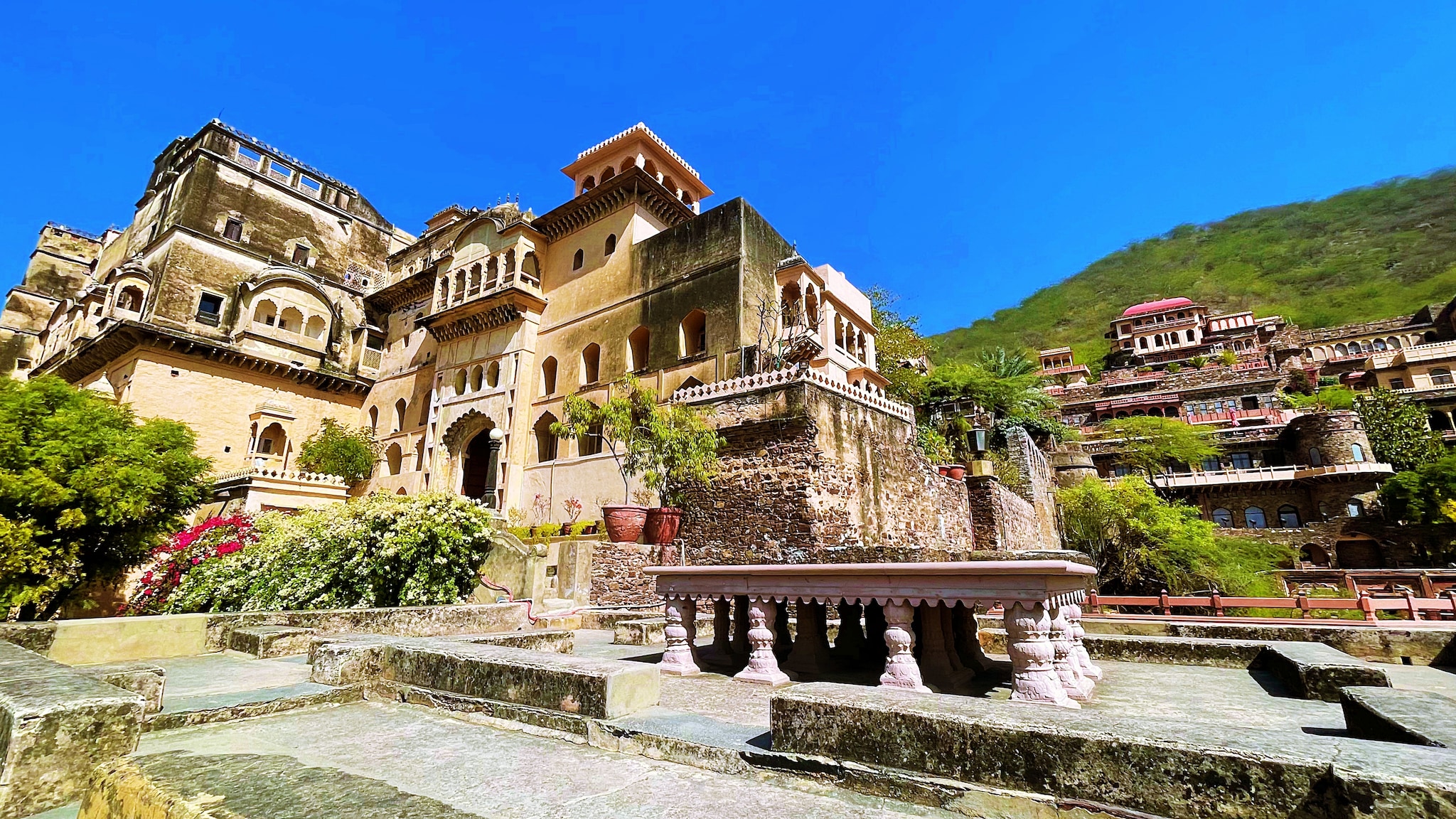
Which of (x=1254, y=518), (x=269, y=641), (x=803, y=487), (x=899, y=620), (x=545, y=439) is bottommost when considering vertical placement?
(x=269, y=641)

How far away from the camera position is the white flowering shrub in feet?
31.6

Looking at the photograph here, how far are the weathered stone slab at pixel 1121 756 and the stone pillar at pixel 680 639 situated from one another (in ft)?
10.3

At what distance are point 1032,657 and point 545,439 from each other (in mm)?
22477

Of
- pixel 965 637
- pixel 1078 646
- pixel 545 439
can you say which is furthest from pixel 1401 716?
pixel 545 439

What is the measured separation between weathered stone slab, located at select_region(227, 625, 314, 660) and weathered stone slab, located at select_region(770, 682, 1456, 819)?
207 inches

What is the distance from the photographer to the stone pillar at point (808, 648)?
5.72m

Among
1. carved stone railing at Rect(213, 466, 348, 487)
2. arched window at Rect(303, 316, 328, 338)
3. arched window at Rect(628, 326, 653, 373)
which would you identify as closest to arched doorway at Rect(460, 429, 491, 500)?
carved stone railing at Rect(213, 466, 348, 487)

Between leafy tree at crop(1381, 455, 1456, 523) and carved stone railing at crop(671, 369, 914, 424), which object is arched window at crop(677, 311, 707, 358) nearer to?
carved stone railing at crop(671, 369, 914, 424)

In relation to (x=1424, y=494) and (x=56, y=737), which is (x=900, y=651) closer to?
(x=56, y=737)

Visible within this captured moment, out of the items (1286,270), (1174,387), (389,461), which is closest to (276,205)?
(389,461)

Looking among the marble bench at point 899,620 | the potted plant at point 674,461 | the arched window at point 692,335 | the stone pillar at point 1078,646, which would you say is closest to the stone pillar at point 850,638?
the marble bench at point 899,620

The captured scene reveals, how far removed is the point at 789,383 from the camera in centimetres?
1502

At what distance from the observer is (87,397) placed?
17.6 m

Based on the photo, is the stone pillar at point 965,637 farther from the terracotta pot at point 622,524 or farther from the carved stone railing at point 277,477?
the carved stone railing at point 277,477
